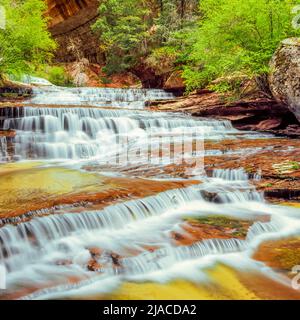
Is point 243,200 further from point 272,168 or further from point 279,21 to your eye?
point 279,21

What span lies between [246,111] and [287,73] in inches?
131

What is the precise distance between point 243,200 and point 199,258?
2.40 metres

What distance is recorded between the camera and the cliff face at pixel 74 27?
27.4m

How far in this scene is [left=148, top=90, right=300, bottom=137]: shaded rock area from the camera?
507 inches

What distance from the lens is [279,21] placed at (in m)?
11.9

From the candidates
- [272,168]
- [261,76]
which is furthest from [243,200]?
[261,76]

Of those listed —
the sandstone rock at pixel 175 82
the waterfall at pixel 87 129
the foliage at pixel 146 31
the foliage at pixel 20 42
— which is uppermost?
the foliage at pixel 146 31

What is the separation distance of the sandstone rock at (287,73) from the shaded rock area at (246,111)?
82 centimetres

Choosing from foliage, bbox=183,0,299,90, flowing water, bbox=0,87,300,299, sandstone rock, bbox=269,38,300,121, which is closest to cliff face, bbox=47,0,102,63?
foliage, bbox=183,0,299,90

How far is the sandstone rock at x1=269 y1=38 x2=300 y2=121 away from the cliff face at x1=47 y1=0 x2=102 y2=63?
21540 mm

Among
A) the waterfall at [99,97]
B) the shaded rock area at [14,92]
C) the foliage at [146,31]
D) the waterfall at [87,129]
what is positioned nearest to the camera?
the waterfall at [87,129]

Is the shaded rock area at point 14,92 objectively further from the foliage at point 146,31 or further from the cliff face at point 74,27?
the cliff face at point 74,27

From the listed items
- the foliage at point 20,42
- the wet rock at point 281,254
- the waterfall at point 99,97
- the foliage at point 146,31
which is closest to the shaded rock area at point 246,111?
the waterfall at point 99,97

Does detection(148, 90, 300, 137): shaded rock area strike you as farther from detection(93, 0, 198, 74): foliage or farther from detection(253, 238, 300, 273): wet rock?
detection(253, 238, 300, 273): wet rock
